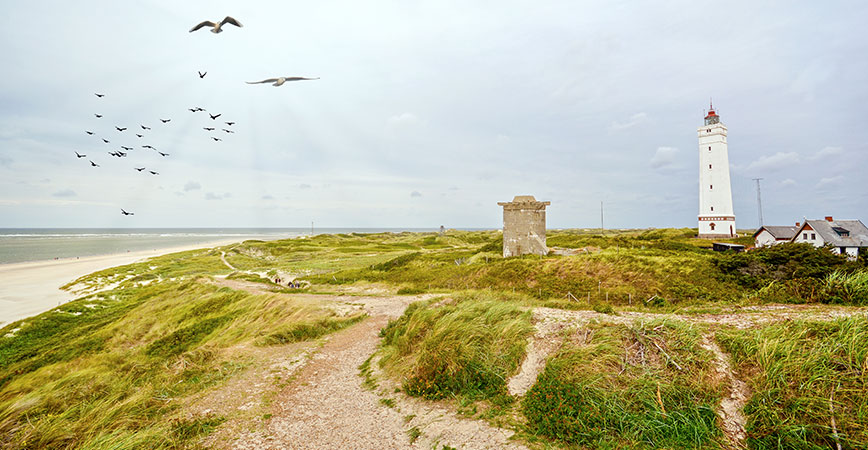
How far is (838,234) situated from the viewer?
31344 millimetres

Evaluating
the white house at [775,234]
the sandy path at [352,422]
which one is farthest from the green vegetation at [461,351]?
the white house at [775,234]

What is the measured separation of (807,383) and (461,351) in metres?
7.11

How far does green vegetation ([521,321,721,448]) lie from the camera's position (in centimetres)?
634

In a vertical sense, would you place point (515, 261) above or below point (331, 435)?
above

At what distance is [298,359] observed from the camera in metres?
12.6

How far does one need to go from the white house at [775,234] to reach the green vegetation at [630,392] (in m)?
39.8

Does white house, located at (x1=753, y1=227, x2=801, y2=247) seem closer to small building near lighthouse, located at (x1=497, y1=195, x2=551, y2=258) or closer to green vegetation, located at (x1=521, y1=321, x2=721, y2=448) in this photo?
small building near lighthouse, located at (x1=497, y1=195, x2=551, y2=258)

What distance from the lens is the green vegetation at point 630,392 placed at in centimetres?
634

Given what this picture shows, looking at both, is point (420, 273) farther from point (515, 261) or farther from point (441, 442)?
point (441, 442)

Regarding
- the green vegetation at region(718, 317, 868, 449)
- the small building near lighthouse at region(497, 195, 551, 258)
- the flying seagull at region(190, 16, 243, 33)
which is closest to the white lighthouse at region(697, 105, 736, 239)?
the small building near lighthouse at region(497, 195, 551, 258)

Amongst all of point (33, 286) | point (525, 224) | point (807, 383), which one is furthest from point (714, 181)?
point (33, 286)

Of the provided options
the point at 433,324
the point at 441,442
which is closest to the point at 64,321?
the point at 433,324

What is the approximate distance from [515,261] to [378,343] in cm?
1402

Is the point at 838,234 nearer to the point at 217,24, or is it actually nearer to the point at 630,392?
the point at 630,392
